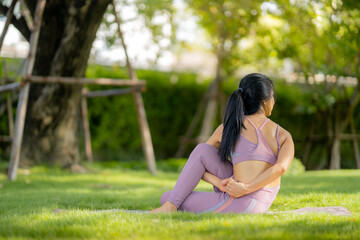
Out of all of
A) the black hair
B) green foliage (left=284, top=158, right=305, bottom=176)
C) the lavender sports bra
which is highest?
the black hair

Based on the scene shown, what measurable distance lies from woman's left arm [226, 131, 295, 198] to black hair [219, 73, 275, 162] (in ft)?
0.97

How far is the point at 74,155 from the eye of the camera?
30.1 ft

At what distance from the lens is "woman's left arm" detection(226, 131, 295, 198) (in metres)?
3.69

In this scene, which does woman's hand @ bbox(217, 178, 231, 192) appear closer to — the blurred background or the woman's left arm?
the woman's left arm

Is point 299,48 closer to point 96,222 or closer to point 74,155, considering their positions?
point 74,155

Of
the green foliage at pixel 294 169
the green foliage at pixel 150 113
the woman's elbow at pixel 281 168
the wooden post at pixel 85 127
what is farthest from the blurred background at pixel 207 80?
the woman's elbow at pixel 281 168

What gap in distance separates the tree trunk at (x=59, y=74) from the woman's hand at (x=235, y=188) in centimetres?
535

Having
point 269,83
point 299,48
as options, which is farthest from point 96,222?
point 299,48

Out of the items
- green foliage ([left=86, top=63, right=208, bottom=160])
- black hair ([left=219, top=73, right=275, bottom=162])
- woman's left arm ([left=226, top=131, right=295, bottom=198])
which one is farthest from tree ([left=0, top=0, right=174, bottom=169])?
woman's left arm ([left=226, top=131, right=295, bottom=198])

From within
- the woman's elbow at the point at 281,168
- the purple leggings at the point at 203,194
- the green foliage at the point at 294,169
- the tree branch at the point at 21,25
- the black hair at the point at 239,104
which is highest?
the tree branch at the point at 21,25

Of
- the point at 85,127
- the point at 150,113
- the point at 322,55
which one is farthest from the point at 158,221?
the point at 322,55

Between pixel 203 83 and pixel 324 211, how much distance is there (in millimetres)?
9094

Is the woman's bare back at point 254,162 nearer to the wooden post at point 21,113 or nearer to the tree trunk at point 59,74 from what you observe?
the wooden post at point 21,113

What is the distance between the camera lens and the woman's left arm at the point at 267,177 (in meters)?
3.69
